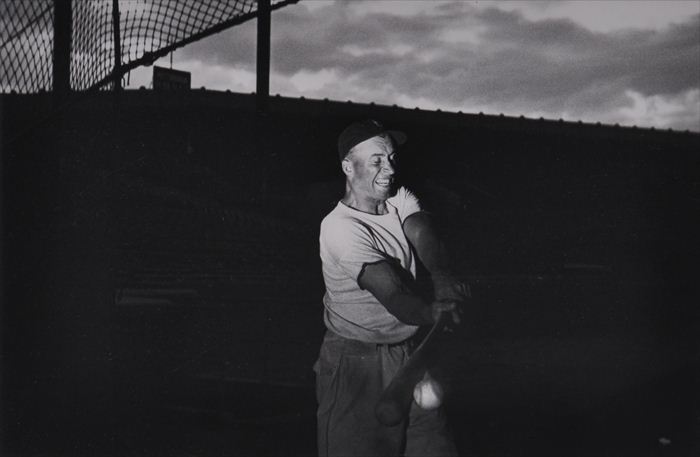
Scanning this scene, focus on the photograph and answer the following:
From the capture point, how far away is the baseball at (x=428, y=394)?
2459mm

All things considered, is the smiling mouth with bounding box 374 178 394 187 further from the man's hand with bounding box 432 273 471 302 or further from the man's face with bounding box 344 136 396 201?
the man's hand with bounding box 432 273 471 302

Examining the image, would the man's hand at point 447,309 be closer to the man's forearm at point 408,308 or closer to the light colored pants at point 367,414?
the man's forearm at point 408,308

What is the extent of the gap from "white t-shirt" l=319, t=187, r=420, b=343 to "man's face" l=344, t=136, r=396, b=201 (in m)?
0.10

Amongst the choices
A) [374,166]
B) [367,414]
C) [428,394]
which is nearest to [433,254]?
[374,166]

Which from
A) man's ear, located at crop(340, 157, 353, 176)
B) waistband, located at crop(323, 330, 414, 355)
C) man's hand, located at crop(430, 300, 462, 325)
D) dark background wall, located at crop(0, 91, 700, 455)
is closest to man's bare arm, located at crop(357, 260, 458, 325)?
man's hand, located at crop(430, 300, 462, 325)

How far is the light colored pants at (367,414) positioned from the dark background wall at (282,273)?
93cm

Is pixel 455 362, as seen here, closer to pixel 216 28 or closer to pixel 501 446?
pixel 501 446

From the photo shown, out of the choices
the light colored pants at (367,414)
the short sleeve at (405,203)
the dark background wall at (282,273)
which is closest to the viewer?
the light colored pants at (367,414)

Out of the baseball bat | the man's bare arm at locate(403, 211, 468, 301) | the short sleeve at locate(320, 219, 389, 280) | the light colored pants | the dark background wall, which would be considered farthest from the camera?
the dark background wall

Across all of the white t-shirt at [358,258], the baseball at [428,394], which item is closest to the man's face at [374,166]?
the white t-shirt at [358,258]

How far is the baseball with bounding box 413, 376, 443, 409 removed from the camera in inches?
96.8

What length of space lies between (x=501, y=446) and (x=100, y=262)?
412 cm

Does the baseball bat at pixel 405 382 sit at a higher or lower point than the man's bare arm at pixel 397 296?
lower

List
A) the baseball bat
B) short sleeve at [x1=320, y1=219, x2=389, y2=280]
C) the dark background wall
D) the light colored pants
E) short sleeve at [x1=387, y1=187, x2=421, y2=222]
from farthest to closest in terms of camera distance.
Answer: the dark background wall, short sleeve at [x1=387, y1=187, x2=421, y2=222], the light colored pants, short sleeve at [x1=320, y1=219, x2=389, y2=280], the baseball bat
